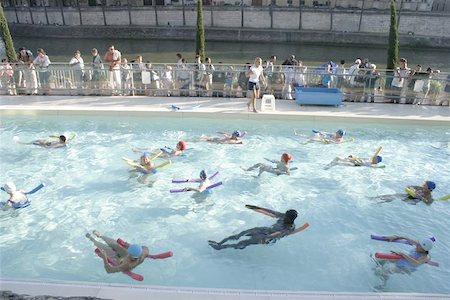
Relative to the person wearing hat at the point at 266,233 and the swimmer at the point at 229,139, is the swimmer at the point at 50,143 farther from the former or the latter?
the person wearing hat at the point at 266,233

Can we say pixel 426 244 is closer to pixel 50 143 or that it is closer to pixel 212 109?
pixel 212 109

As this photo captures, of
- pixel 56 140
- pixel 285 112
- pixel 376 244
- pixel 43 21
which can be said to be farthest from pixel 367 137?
pixel 43 21

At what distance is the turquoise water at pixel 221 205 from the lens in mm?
7516

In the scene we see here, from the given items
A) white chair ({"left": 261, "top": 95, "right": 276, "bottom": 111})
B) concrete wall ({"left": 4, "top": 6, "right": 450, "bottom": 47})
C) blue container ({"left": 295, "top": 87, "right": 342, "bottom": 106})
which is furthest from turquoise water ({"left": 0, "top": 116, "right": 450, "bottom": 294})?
concrete wall ({"left": 4, "top": 6, "right": 450, "bottom": 47})

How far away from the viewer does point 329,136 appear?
43.0ft

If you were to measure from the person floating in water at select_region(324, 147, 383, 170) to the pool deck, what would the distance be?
116 inches

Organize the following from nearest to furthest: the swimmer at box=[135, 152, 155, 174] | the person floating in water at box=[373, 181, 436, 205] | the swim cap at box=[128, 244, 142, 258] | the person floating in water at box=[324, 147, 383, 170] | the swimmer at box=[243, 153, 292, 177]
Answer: the swim cap at box=[128, 244, 142, 258]
the person floating in water at box=[373, 181, 436, 205]
the swimmer at box=[135, 152, 155, 174]
the swimmer at box=[243, 153, 292, 177]
the person floating in water at box=[324, 147, 383, 170]

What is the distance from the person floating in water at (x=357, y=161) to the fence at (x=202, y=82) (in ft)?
16.7

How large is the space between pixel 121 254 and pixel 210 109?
27.2ft

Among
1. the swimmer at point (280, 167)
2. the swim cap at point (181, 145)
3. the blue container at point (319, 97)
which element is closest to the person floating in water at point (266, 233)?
the swimmer at point (280, 167)

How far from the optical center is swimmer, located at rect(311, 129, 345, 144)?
12633mm

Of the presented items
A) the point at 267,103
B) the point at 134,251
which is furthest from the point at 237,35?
the point at 134,251

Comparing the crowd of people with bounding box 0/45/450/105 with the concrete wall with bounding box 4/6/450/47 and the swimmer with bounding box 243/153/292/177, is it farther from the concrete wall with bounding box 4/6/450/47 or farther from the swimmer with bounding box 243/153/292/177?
the concrete wall with bounding box 4/6/450/47

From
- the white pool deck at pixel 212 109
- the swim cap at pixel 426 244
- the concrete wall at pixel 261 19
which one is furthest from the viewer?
the concrete wall at pixel 261 19
